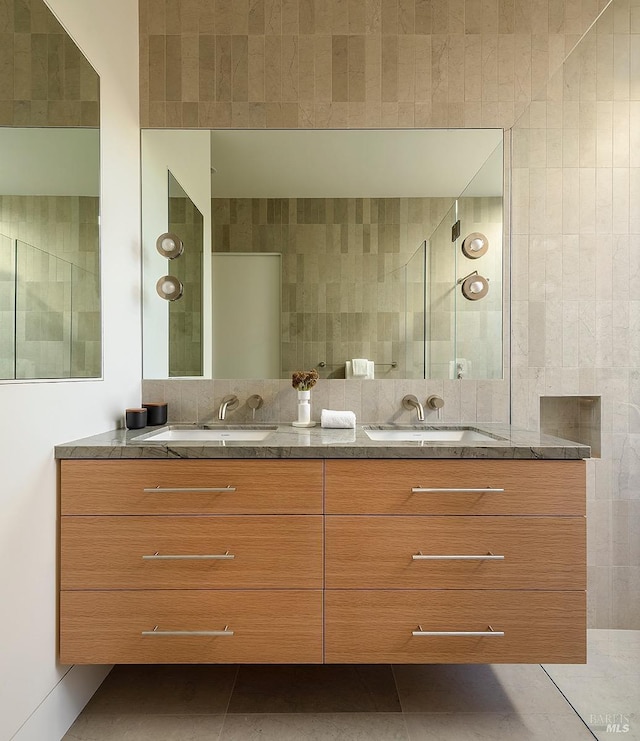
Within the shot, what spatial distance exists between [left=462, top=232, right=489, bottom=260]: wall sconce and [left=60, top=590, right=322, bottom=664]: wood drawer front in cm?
151

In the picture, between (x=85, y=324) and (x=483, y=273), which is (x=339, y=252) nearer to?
(x=483, y=273)

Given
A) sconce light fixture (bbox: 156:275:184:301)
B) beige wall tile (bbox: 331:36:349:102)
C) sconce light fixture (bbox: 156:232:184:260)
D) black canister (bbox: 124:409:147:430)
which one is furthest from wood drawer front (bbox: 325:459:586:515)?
beige wall tile (bbox: 331:36:349:102)

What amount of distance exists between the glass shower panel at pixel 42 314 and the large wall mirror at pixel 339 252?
25.8 inches

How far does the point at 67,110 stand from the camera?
5.31 feet

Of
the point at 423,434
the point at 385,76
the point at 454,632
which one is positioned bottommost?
the point at 454,632

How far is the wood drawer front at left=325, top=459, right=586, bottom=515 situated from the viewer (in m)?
1.58

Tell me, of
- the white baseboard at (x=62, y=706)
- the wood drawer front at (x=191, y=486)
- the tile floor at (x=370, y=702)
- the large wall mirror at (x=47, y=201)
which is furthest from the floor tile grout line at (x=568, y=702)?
the large wall mirror at (x=47, y=201)

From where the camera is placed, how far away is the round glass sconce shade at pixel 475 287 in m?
2.25

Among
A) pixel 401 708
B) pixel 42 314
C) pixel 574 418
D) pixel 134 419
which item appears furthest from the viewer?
pixel 134 419

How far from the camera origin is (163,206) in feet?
7.39

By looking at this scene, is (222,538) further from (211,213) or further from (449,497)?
(211,213)

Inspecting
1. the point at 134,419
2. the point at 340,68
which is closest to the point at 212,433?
the point at 134,419

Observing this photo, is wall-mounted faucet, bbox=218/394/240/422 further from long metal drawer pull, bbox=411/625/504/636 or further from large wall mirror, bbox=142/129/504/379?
long metal drawer pull, bbox=411/625/504/636

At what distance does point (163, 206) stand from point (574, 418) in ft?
6.08
